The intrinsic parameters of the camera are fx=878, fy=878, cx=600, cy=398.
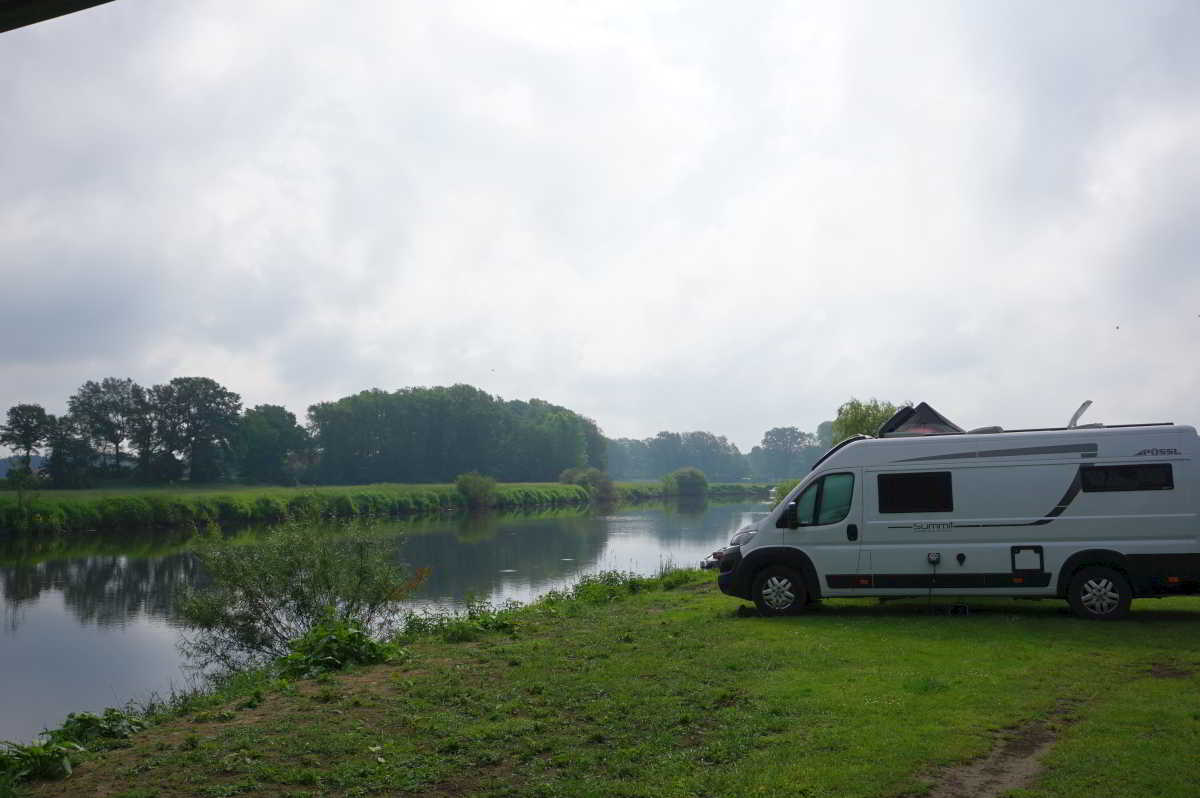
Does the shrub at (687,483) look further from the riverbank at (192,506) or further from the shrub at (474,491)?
the shrub at (474,491)

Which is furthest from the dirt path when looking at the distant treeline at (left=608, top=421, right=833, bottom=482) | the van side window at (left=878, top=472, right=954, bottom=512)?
the distant treeline at (left=608, top=421, right=833, bottom=482)

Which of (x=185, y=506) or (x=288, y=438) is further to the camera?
(x=288, y=438)

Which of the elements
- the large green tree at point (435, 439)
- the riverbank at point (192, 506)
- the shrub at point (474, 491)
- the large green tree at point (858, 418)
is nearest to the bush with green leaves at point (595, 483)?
the riverbank at point (192, 506)

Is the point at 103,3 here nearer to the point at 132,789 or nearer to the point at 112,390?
the point at 132,789

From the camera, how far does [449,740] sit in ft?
21.5

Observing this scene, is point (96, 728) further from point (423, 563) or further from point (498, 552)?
point (498, 552)

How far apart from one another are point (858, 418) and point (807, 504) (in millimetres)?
28059

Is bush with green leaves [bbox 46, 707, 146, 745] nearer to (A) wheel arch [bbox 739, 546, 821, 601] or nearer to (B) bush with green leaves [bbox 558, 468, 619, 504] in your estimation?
(A) wheel arch [bbox 739, 546, 821, 601]

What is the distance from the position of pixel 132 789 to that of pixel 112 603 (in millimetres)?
23307

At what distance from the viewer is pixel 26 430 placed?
77.9 meters

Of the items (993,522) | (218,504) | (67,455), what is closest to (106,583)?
(993,522)

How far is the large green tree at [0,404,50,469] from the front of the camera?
76812 mm

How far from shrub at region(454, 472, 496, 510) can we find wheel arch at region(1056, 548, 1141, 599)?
71.2 metres

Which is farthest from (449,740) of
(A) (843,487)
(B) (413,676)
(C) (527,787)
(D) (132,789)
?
(A) (843,487)
